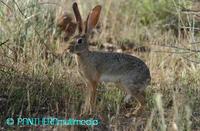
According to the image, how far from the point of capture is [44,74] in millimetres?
5719

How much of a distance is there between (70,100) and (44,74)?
550mm

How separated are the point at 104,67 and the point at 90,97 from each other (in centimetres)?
51

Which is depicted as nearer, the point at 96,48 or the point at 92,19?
the point at 92,19

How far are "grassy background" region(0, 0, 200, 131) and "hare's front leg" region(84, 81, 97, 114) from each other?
0.07 m

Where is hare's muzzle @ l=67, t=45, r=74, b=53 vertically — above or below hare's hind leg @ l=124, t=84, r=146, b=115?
above

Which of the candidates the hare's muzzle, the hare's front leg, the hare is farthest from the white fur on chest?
the hare's muzzle

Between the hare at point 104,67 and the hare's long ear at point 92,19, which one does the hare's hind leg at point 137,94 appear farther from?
the hare's long ear at point 92,19

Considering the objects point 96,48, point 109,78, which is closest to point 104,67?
point 109,78

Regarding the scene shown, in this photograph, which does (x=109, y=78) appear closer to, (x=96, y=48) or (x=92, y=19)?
(x=92, y=19)

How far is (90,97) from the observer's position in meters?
5.26

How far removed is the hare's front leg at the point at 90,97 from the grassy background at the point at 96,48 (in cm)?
7

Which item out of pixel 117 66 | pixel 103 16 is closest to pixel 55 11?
pixel 103 16

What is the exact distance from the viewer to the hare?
5.45m

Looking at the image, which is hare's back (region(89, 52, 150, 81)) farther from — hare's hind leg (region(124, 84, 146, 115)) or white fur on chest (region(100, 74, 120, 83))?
hare's hind leg (region(124, 84, 146, 115))
